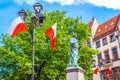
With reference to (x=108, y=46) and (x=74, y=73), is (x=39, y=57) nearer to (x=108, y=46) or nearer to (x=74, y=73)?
(x=74, y=73)

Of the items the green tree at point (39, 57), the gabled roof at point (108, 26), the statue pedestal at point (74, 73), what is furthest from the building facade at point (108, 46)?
the statue pedestal at point (74, 73)

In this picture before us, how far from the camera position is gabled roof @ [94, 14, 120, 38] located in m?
48.0

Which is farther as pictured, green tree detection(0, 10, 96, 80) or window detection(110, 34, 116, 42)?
window detection(110, 34, 116, 42)

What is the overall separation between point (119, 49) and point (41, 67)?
20713mm

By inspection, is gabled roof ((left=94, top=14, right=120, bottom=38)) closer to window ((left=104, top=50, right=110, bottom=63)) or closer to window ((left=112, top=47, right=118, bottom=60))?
window ((left=104, top=50, right=110, bottom=63))

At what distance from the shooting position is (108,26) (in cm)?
4975

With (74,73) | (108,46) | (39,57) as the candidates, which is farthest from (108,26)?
(74,73)

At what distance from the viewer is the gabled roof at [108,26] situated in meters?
48.0

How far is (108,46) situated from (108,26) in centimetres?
427

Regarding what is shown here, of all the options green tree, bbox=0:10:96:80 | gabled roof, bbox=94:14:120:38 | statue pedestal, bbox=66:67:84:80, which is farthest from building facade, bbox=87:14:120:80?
statue pedestal, bbox=66:67:84:80

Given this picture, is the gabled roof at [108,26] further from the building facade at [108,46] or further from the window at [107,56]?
the window at [107,56]

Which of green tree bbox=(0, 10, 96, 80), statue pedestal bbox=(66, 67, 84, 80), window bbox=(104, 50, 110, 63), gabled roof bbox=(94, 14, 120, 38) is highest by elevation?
gabled roof bbox=(94, 14, 120, 38)

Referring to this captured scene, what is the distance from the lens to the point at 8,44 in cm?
2881

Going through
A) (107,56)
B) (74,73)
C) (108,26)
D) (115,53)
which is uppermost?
(108,26)
